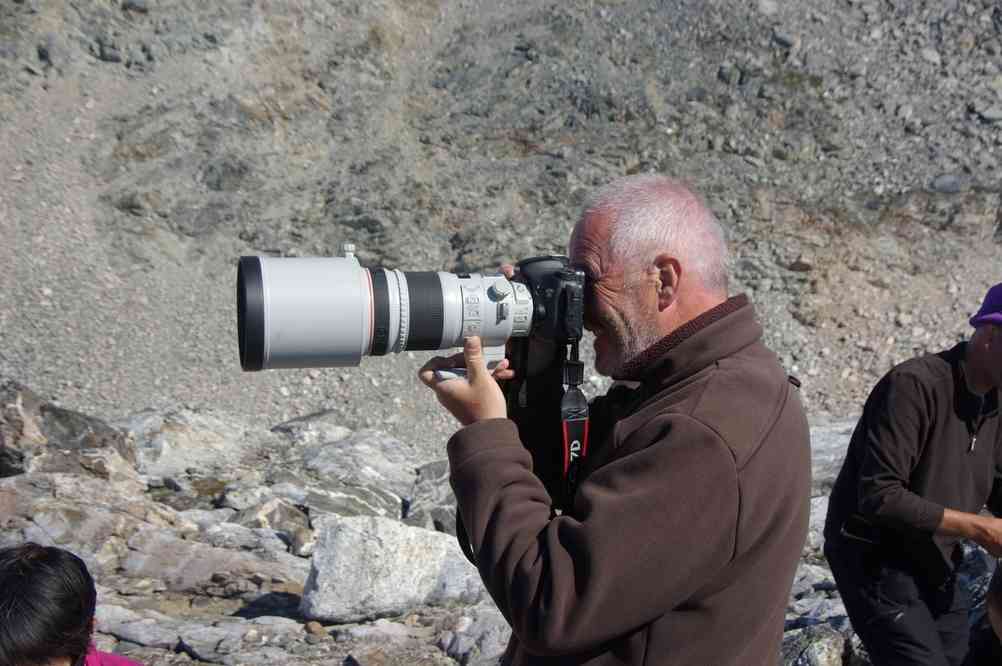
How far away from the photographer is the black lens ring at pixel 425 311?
244 cm

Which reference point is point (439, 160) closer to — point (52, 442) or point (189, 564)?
point (52, 442)

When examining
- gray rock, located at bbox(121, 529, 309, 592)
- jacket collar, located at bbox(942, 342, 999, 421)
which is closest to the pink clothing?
jacket collar, located at bbox(942, 342, 999, 421)

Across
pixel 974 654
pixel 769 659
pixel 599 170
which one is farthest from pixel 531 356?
pixel 599 170

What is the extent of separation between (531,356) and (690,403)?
62cm

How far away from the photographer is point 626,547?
68.8 inches

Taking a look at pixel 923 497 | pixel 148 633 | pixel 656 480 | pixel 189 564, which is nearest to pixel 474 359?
pixel 656 480

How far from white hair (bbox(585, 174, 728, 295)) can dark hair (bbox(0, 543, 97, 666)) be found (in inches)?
53.2

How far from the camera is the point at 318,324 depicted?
226 centimetres

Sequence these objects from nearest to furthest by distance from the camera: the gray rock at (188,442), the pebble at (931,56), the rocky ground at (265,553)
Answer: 1. the rocky ground at (265,553)
2. the gray rock at (188,442)
3. the pebble at (931,56)

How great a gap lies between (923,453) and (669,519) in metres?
1.93

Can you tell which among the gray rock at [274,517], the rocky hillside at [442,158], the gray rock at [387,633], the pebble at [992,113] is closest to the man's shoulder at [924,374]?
the gray rock at [387,633]

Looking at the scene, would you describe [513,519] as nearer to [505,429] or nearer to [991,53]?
[505,429]

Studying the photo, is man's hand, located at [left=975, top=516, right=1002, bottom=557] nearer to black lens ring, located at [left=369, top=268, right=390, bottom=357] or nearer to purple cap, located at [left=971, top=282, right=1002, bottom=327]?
purple cap, located at [left=971, top=282, right=1002, bottom=327]

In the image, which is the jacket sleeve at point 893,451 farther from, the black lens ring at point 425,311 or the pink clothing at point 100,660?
the pink clothing at point 100,660
